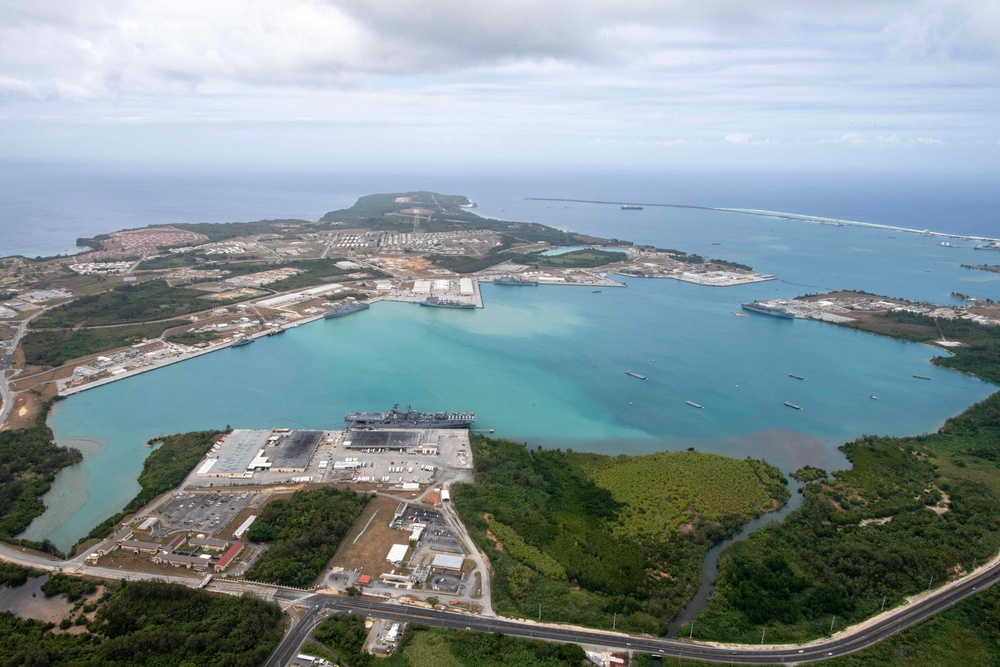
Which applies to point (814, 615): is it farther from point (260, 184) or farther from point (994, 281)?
point (260, 184)

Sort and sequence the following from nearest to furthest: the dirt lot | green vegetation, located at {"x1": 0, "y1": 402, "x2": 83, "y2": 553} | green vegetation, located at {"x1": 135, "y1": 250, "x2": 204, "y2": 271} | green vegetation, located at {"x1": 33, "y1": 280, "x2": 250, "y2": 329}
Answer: the dirt lot
green vegetation, located at {"x1": 0, "y1": 402, "x2": 83, "y2": 553}
green vegetation, located at {"x1": 33, "y1": 280, "x2": 250, "y2": 329}
green vegetation, located at {"x1": 135, "y1": 250, "x2": 204, "y2": 271}

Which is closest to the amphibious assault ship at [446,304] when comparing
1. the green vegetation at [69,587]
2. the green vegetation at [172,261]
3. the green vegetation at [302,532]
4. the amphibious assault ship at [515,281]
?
the amphibious assault ship at [515,281]

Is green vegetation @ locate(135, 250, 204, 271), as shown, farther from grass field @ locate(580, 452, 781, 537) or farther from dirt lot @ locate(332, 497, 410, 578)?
grass field @ locate(580, 452, 781, 537)

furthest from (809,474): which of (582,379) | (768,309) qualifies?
(768,309)

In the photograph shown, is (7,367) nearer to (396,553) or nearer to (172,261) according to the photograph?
(172,261)

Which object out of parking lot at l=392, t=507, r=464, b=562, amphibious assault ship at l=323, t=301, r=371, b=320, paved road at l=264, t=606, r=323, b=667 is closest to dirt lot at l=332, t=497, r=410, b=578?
parking lot at l=392, t=507, r=464, b=562

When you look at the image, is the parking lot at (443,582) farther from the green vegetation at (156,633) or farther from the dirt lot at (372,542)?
the green vegetation at (156,633)
